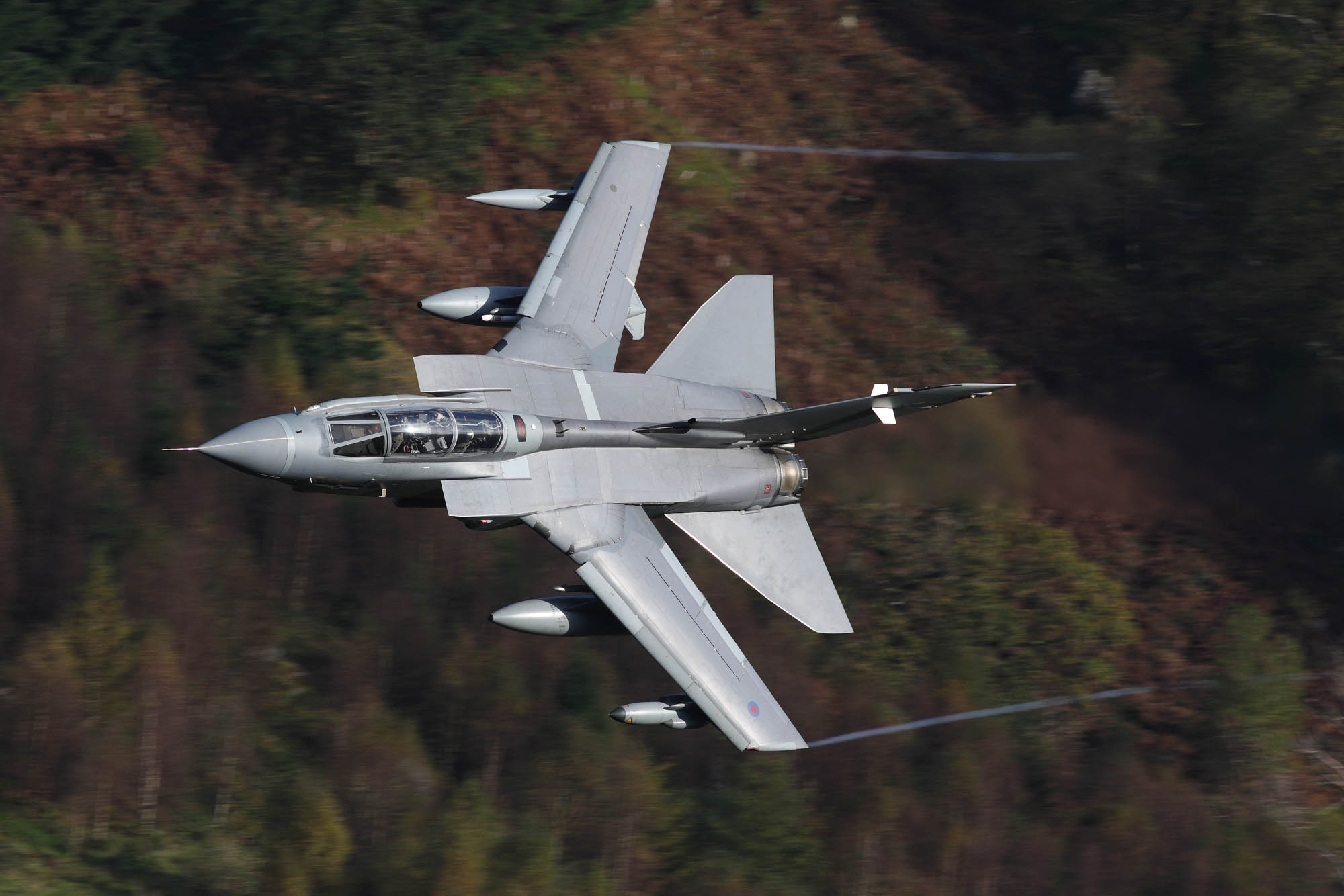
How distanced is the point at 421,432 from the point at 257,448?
6.79ft

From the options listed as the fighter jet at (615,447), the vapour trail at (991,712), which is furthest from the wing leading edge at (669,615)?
the vapour trail at (991,712)

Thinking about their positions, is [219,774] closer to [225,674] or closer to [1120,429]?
[225,674]

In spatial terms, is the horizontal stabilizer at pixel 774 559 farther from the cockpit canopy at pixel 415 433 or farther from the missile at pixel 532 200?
the missile at pixel 532 200

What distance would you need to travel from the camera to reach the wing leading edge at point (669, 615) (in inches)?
808

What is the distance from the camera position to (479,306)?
76.2 ft

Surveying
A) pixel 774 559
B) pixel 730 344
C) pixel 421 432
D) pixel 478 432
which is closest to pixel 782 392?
pixel 730 344

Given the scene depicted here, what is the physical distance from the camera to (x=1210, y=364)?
1284 inches

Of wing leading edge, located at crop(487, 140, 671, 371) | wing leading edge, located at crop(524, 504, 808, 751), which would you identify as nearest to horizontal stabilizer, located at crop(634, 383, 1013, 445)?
wing leading edge, located at crop(524, 504, 808, 751)

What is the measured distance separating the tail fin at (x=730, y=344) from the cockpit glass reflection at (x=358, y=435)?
4790 millimetres

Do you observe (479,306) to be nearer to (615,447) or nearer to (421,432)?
(615,447)

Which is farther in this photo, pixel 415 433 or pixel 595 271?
pixel 595 271

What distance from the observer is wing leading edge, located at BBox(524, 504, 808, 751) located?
2052 centimetres

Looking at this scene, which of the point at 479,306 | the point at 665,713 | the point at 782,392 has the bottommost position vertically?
the point at 782,392

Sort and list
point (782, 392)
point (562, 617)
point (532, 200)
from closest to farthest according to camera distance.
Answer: point (562, 617)
point (532, 200)
point (782, 392)
